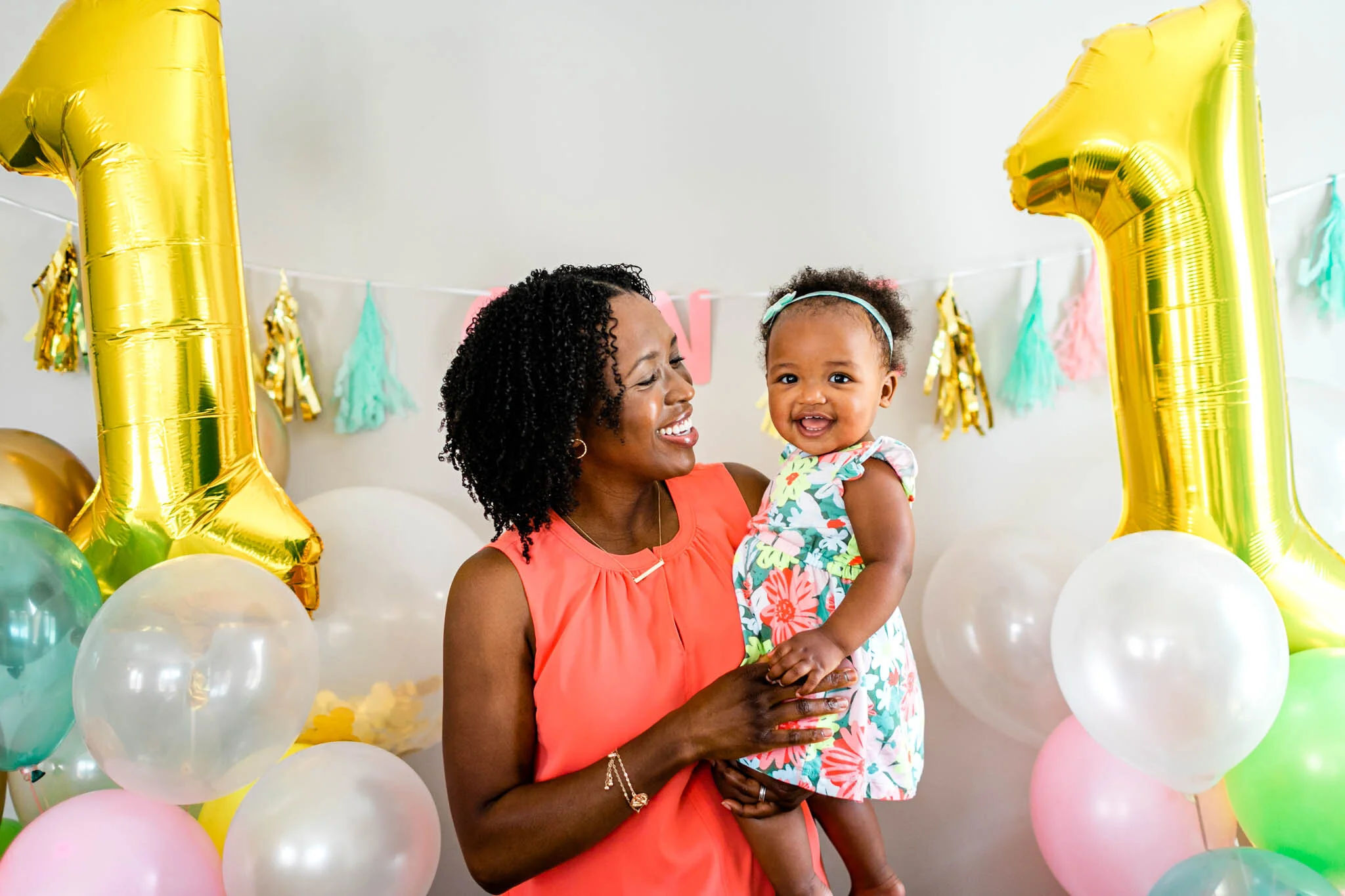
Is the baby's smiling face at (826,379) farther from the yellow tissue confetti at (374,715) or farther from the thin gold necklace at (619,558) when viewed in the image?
the yellow tissue confetti at (374,715)

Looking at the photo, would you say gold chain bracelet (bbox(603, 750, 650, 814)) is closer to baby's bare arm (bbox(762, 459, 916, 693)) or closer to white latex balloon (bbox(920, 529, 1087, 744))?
baby's bare arm (bbox(762, 459, 916, 693))

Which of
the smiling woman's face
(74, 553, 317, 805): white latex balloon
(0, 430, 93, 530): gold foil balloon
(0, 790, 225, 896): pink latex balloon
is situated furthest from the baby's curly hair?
(0, 430, 93, 530): gold foil balloon

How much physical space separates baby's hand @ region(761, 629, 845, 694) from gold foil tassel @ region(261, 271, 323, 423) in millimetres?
1538

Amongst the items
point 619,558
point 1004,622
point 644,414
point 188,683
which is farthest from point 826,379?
point 188,683

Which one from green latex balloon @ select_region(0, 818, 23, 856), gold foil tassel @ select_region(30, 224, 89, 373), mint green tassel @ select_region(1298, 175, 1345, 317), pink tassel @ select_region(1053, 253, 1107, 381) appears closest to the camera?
green latex balloon @ select_region(0, 818, 23, 856)

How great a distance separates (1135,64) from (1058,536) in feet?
2.81

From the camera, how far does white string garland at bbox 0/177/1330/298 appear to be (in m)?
2.15

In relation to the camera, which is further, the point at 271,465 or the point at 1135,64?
the point at 271,465

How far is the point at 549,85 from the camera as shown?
2.51m

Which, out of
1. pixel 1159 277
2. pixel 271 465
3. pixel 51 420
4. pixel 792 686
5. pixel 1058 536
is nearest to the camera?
pixel 792 686

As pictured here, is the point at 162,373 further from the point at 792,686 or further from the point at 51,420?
the point at 792,686

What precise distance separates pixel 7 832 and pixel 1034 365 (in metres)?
2.15

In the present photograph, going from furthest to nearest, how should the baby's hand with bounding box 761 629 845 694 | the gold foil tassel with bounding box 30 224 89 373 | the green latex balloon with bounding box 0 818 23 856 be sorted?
the gold foil tassel with bounding box 30 224 89 373, the green latex balloon with bounding box 0 818 23 856, the baby's hand with bounding box 761 629 845 694

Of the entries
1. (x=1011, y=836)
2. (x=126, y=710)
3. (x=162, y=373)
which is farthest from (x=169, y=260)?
(x=1011, y=836)
